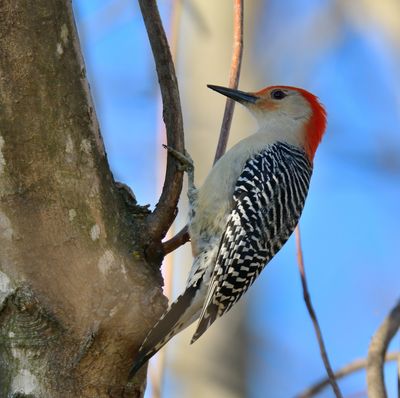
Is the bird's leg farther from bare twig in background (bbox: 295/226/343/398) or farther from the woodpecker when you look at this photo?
bare twig in background (bbox: 295/226/343/398)

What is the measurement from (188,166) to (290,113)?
1.57 meters

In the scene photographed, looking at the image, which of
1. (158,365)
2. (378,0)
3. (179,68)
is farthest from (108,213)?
(378,0)

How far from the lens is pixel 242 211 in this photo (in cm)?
415

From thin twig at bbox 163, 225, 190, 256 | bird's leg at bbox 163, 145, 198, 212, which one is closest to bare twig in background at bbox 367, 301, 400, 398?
thin twig at bbox 163, 225, 190, 256

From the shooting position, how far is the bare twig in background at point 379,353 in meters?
2.58

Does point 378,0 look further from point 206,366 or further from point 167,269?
point 167,269

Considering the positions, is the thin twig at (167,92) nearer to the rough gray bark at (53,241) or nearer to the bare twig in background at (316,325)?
the rough gray bark at (53,241)

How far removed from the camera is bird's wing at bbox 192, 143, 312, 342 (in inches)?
150

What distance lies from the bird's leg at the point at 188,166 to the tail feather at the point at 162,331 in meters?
0.60

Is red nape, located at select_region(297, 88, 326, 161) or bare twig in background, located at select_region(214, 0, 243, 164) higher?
red nape, located at select_region(297, 88, 326, 161)

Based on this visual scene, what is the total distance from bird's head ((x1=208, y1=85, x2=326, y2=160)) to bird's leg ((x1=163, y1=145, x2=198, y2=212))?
0.83 m

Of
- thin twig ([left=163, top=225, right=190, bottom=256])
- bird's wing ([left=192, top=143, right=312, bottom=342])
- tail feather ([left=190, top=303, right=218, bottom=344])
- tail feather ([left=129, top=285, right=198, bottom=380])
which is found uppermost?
bird's wing ([left=192, top=143, right=312, bottom=342])

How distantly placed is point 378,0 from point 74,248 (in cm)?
423

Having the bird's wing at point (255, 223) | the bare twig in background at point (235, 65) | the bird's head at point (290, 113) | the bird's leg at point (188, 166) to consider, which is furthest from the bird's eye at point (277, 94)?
the bare twig in background at point (235, 65)
